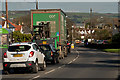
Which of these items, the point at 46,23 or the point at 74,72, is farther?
the point at 46,23

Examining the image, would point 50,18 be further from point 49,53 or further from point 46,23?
point 49,53

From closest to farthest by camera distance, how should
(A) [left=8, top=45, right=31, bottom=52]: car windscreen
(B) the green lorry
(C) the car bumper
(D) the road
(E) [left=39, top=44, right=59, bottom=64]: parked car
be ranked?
(D) the road
(C) the car bumper
(A) [left=8, top=45, right=31, bottom=52]: car windscreen
(E) [left=39, top=44, right=59, bottom=64]: parked car
(B) the green lorry

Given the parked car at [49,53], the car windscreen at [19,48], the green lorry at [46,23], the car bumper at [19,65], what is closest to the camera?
the car bumper at [19,65]

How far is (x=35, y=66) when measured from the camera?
733 inches

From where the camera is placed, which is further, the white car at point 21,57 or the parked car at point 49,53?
the parked car at point 49,53

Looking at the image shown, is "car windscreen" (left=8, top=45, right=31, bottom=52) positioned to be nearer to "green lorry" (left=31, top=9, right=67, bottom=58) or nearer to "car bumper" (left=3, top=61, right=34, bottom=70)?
"car bumper" (left=3, top=61, right=34, bottom=70)

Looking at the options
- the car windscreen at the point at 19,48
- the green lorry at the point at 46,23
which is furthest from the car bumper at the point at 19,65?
the green lorry at the point at 46,23

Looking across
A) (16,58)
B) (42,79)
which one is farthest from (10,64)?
(42,79)

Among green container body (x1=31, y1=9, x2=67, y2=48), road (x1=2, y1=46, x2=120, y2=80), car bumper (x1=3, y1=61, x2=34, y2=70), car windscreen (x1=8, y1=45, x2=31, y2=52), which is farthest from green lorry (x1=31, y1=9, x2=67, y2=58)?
car bumper (x1=3, y1=61, x2=34, y2=70)

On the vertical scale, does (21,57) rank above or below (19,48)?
below

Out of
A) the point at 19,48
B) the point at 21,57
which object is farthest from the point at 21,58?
the point at 19,48

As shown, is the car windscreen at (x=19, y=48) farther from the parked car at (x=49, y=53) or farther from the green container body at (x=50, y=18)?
the green container body at (x=50, y=18)

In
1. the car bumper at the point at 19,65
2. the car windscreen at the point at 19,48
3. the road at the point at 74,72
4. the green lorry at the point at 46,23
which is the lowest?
the road at the point at 74,72

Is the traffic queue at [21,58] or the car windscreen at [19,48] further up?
the car windscreen at [19,48]
